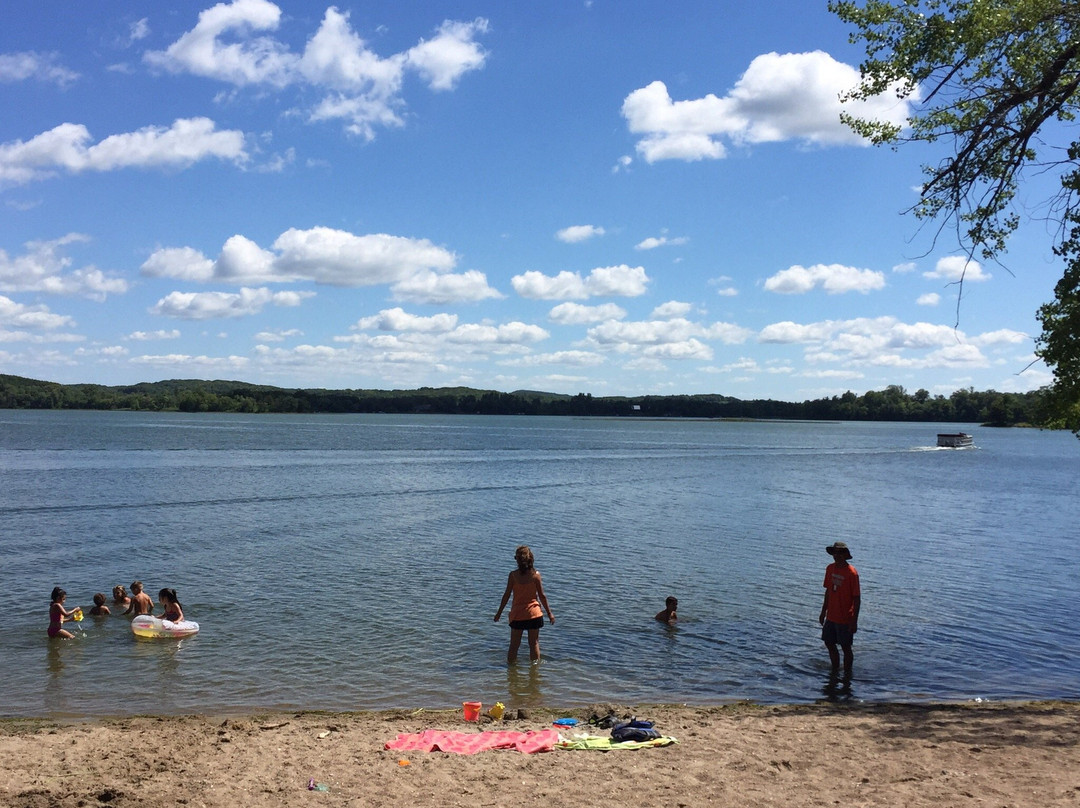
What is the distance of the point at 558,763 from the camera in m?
8.91

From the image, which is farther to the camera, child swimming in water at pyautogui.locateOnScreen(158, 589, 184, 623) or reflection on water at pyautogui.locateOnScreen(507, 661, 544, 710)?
child swimming in water at pyautogui.locateOnScreen(158, 589, 184, 623)

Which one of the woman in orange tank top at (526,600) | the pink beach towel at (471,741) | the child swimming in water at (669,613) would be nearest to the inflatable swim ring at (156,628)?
the woman in orange tank top at (526,600)

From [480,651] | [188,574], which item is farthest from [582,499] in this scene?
[480,651]

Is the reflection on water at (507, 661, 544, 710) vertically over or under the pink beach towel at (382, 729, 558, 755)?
under

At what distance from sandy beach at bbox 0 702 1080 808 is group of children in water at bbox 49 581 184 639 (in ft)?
15.9

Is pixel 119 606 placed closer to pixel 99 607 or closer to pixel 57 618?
pixel 99 607

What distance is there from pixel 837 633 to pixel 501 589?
9.27m

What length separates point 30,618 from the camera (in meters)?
17.0

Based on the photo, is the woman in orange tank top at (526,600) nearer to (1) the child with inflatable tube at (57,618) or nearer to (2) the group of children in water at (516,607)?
(2) the group of children in water at (516,607)

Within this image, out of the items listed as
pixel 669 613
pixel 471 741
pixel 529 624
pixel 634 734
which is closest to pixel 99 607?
pixel 529 624

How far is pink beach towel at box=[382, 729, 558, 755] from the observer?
373 inches

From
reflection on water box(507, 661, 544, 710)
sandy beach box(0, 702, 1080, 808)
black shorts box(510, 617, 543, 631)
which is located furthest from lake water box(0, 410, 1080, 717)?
sandy beach box(0, 702, 1080, 808)

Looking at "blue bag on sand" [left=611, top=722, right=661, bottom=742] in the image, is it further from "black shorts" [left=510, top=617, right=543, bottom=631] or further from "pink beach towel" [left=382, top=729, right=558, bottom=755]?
"black shorts" [left=510, top=617, right=543, bottom=631]

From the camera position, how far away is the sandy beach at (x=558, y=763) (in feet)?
25.6
